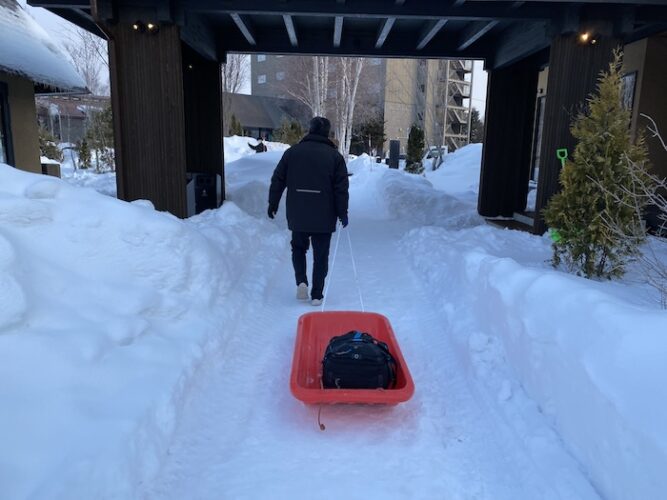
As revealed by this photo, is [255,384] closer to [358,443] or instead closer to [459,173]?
[358,443]

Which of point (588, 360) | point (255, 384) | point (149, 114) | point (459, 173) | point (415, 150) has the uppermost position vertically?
point (149, 114)

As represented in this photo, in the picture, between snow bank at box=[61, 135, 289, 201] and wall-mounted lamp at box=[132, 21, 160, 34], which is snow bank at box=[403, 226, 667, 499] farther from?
snow bank at box=[61, 135, 289, 201]

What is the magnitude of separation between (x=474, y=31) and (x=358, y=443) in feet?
24.7

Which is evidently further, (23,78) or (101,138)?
(101,138)

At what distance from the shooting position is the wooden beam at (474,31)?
25.2ft

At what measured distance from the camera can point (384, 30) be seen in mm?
8086

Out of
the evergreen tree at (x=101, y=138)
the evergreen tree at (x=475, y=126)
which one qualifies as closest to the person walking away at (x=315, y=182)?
the evergreen tree at (x=101, y=138)

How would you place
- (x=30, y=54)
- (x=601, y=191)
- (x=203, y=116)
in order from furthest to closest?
(x=203, y=116) → (x=30, y=54) → (x=601, y=191)

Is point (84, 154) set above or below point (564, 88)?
below

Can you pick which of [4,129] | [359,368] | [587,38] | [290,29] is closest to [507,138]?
[587,38]

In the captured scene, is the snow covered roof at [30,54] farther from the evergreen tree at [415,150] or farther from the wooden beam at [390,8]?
the evergreen tree at [415,150]

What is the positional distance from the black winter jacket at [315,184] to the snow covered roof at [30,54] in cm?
681

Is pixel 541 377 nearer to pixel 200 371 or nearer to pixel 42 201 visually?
pixel 200 371

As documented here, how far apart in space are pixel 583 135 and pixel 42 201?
4.95 meters
